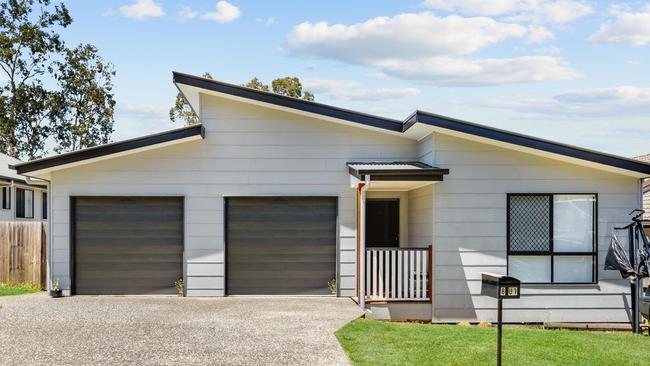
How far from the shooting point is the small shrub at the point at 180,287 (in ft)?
47.1

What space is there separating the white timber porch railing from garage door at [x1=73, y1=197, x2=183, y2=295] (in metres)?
4.23

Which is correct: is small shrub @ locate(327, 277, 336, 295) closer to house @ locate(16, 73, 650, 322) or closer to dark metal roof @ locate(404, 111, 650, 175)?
house @ locate(16, 73, 650, 322)

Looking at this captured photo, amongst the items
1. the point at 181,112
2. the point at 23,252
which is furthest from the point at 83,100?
the point at 23,252

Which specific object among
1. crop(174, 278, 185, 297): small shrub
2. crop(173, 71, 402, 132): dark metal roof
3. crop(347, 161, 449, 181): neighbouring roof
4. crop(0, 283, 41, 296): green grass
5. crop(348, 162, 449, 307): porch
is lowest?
crop(0, 283, 41, 296): green grass

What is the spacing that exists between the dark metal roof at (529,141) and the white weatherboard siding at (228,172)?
205cm

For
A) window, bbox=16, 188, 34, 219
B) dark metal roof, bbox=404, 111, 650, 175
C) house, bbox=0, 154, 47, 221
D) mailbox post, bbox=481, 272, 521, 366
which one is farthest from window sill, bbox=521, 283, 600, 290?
window, bbox=16, 188, 34, 219

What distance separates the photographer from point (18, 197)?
88.7ft

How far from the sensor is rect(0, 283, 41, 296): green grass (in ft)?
50.9

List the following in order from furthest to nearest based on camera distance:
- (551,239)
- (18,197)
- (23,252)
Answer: (18,197), (23,252), (551,239)

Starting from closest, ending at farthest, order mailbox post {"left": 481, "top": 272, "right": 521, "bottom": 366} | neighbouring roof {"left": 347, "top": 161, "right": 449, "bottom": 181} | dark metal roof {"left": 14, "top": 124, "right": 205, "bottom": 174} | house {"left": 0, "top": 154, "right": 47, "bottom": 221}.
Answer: mailbox post {"left": 481, "top": 272, "right": 521, "bottom": 366} < neighbouring roof {"left": 347, "top": 161, "right": 449, "bottom": 181} < dark metal roof {"left": 14, "top": 124, "right": 205, "bottom": 174} < house {"left": 0, "top": 154, "right": 47, "bottom": 221}

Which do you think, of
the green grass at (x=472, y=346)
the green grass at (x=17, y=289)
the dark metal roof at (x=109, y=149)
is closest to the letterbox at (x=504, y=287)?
the green grass at (x=472, y=346)

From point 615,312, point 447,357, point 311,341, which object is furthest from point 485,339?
point 615,312

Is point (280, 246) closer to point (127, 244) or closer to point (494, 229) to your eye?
point (127, 244)

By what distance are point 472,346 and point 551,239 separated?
4.37m
